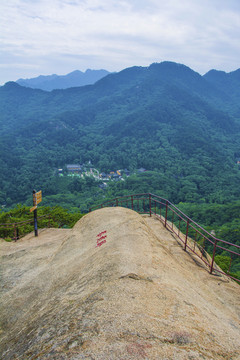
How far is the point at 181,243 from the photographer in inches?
343

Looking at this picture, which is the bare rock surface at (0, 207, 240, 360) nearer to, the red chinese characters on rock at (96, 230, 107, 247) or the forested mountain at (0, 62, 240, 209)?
the red chinese characters on rock at (96, 230, 107, 247)

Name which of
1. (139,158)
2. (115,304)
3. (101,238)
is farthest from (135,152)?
(115,304)

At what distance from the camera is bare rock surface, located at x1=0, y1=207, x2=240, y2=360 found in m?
3.37

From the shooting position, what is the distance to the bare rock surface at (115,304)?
337cm

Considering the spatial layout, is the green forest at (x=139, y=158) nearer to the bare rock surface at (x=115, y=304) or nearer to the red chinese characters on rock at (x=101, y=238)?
the red chinese characters on rock at (x=101, y=238)

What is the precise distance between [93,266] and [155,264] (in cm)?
132

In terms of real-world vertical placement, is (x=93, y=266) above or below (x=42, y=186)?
above

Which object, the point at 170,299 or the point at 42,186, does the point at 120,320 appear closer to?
the point at 170,299

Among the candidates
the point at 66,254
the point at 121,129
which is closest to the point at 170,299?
the point at 66,254

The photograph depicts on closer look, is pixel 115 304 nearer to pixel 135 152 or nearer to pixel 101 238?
pixel 101 238

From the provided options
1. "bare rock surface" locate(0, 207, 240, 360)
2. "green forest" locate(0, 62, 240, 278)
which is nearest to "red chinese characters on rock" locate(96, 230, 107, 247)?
"bare rock surface" locate(0, 207, 240, 360)

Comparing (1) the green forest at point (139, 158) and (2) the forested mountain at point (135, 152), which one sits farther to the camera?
(2) the forested mountain at point (135, 152)

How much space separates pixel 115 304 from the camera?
405cm

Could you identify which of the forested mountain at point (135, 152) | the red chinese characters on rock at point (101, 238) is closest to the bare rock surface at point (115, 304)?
the red chinese characters on rock at point (101, 238)
